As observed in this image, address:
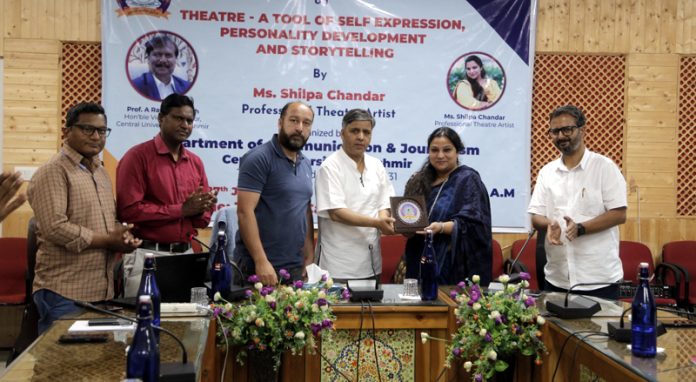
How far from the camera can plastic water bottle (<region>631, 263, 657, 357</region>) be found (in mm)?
1933

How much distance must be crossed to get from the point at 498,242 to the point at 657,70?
194cm

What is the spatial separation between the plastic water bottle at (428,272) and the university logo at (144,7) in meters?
3.18

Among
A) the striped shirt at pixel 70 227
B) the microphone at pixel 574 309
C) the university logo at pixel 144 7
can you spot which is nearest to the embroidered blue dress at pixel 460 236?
the microphone at pixel 574 309

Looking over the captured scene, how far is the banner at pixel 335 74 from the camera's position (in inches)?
196

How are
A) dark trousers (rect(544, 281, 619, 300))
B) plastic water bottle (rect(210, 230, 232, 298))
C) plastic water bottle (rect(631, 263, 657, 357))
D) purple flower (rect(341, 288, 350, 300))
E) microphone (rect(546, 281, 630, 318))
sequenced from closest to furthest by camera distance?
plastic water bottle (rect(631, 263, 657, 357))
microphone (rect(546, 281, 630, 318))
plastic water bottle (rect(210, 230, 232, 298))
purple flower (rect(341, 288, 350, 300))
dark trousers (rect(544, 281, 619, 300))

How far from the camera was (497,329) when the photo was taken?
241cm

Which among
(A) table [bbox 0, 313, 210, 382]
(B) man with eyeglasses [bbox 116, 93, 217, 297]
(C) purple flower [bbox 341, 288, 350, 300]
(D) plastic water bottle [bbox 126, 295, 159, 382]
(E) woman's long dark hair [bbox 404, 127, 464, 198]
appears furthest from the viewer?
(E) woman's long dark hair [bbox 404, 127, 464, 198]

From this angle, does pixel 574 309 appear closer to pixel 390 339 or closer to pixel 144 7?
pixel 390 339

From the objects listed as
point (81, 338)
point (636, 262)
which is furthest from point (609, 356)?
point (636, 262)

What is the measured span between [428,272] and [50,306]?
1.59 metres

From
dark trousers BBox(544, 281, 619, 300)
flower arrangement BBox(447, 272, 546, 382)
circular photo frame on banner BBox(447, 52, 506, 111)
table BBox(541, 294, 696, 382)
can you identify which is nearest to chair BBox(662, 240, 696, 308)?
circular photo frame on banner BBox(447, 52, 506, 111)

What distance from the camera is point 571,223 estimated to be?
3.12 metres

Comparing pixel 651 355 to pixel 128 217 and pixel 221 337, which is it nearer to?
pixel 221 337

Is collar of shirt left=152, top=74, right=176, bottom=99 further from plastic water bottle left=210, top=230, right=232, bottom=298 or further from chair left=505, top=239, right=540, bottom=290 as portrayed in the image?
chair left=505, top=239, right=540, bottom=290
